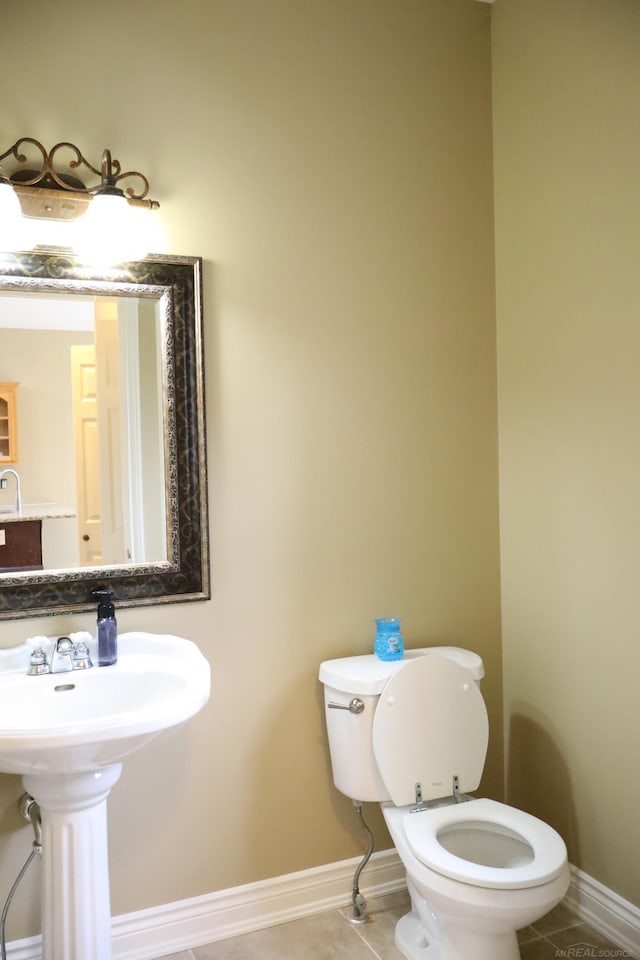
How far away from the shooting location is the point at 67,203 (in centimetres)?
195

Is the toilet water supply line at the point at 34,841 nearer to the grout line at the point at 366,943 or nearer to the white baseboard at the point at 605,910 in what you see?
the grout line at the point at 366,943

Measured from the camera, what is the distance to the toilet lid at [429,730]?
2.11 metres

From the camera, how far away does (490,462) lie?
257 cm

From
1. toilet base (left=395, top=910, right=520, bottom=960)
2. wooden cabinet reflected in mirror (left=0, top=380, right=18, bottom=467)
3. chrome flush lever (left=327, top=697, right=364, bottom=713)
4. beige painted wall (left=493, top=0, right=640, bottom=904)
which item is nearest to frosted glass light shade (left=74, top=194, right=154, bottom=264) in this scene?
wooden cabinet reflected in mirror (left=0, top=380, right=18, bottom=467)

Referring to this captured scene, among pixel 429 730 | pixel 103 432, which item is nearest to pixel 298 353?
pixel 103 432

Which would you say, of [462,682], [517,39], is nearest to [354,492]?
[462,682]

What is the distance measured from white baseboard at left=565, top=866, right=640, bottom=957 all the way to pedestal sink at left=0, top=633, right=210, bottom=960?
4.25 feet

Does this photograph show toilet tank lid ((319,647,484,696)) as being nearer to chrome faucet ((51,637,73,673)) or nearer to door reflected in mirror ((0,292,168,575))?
door reflected in mirror ((0,292,168,575))

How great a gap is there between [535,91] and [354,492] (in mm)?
1331

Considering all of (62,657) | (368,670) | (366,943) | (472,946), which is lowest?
(366,943)

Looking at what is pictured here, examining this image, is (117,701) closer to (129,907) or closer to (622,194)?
(129,907)

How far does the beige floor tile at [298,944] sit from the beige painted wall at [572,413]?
70cm

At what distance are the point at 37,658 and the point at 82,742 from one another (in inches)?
18.2

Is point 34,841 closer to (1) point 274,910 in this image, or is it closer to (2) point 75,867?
(2) point 75,867
